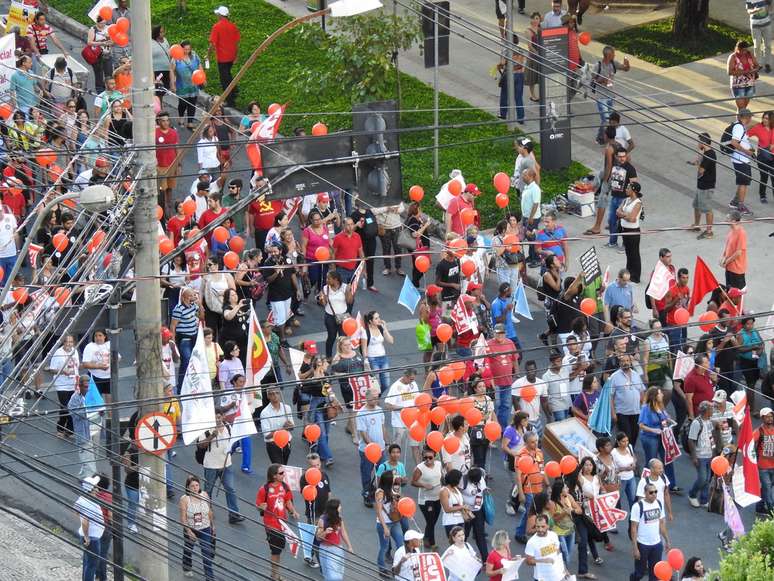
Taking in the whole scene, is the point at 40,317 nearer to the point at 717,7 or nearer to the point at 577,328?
the point at 577,328

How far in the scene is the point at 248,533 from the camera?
59.2ft

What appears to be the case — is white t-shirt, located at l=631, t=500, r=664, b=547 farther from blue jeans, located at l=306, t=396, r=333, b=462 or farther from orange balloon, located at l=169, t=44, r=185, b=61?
orange balloon, located at l=169, t=44, r=185, b=61

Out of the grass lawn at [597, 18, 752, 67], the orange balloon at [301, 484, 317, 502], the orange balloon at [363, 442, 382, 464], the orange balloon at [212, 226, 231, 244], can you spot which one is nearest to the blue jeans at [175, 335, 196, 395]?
the orange balloon at [212, 226, 231, 244]

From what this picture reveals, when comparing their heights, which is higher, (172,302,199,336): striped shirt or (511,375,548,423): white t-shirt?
(172,302,199,336): striped shirt

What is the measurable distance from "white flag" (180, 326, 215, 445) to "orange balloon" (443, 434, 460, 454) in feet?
7.96

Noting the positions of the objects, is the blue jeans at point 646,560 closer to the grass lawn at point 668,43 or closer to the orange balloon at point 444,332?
the orange balloon at point 444,332

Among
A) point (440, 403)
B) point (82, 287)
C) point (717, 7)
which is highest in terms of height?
point (717, 7)

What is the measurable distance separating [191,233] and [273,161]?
133 cm

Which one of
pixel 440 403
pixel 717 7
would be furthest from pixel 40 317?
pixel 717 7

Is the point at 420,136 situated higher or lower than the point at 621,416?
higher

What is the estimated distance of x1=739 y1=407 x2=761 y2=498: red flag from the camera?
1833 cm

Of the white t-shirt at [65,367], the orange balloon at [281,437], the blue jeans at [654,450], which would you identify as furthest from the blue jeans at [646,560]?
the white t-shirt at [65,367]

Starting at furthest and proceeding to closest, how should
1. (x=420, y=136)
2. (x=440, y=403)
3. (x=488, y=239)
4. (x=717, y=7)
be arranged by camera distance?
1. (x=717, y=7)
2. (x=420, y=136)
3. (x=488, y=239)
4. (x=440, y=403)

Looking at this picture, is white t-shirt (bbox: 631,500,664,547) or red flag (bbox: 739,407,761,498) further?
red flag (bbox: 739,407,761,498)
